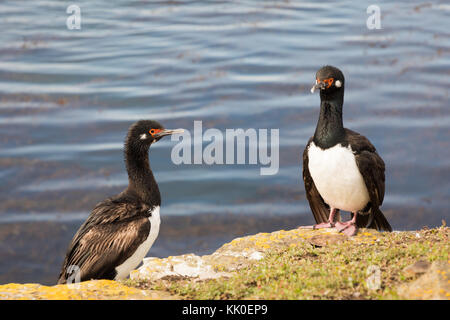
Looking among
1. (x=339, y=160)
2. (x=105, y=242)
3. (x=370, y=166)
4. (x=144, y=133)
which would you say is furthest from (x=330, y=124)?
(x=105, y=242)

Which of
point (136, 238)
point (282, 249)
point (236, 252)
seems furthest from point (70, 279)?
point (282, 249)

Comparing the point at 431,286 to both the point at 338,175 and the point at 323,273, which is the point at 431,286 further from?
the point at 338,175

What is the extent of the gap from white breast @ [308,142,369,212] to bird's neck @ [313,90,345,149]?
0.09m

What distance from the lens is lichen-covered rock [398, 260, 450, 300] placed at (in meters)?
5.43

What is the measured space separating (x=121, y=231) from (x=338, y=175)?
3.00 meters

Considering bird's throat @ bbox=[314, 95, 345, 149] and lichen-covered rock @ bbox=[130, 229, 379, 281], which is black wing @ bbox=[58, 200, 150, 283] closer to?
lichen-covered rock @ bbox=[130, 229, 379, 281]

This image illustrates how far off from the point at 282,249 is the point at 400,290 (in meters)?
2.19

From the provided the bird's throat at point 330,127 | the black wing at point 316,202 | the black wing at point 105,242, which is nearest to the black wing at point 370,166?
the bird's throat at point 330,127

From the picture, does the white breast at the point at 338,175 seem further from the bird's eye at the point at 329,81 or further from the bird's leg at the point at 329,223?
the bird's eye at the point at 329,81

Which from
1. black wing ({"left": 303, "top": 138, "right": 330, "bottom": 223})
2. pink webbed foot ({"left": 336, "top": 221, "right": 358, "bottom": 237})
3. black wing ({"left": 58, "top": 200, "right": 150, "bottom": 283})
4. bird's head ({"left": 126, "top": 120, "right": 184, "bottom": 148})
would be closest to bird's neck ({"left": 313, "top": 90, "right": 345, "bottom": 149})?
black wing ({"left": 303, "top": 138, "right": 330, "bottom": 223})

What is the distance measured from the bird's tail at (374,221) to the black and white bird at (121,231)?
3.03 metres

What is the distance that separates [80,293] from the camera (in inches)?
245
